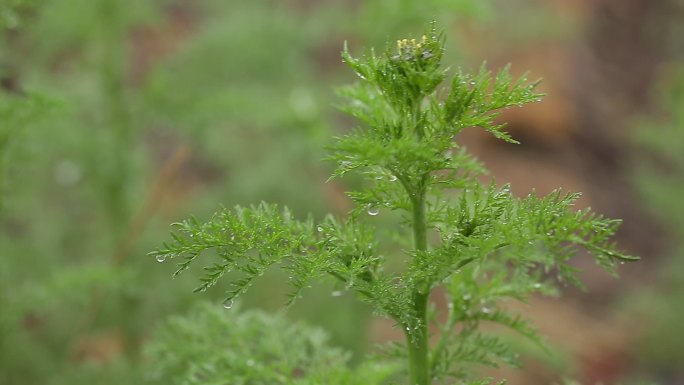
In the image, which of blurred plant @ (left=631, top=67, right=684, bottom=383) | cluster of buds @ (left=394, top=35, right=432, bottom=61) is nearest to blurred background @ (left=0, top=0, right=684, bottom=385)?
blurred plant @ (left=631, top=67, right=684, bottom=383)

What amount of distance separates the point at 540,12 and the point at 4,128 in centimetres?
674

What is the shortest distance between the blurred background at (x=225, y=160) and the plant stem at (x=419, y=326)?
37 cm

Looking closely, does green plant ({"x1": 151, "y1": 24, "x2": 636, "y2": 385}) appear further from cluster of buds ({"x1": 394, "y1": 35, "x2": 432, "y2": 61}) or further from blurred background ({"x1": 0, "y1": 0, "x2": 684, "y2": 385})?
blurred background ({"x1": 0, "y1": 0, "x2": 684, "y2": 385})

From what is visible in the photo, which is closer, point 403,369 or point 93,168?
point 403,369

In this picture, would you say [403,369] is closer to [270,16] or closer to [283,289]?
[270,16]

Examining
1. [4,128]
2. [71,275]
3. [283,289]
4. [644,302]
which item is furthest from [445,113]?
[644,302]

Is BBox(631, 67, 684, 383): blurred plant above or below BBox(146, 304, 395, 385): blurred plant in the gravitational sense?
above

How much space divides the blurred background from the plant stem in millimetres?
373

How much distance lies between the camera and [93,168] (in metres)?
3.48

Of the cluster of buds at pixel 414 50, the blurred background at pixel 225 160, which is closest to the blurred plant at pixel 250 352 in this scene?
the blurred background at pixel 225 160

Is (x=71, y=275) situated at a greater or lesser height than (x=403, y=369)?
greater

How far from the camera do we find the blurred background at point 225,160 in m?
3.11

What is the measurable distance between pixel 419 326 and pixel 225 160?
170 inches

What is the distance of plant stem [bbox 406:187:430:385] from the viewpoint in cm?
140
